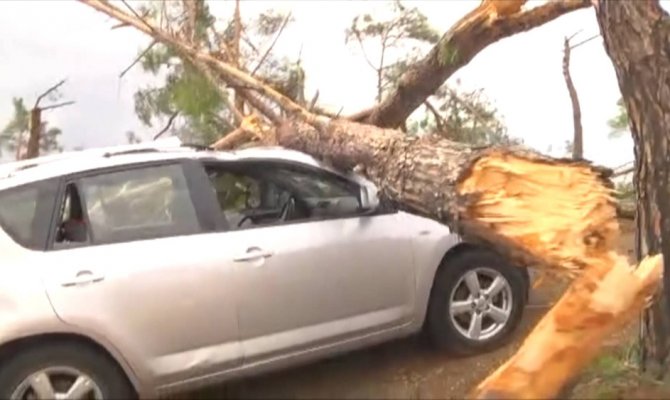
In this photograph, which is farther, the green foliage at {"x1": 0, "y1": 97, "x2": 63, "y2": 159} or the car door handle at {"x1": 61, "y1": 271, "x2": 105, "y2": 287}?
the green foliage at {"x1": 0, "y1": 97, "x2": 63, "y2": 159}

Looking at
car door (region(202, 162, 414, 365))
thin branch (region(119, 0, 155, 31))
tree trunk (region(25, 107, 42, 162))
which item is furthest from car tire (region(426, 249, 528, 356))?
thin branch (region(119, 0, 155, 31))

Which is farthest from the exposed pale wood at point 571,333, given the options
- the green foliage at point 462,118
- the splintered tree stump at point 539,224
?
the green foliage at point 462,118

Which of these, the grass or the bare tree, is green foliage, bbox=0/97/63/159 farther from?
the grass

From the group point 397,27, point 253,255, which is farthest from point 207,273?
point 397,27

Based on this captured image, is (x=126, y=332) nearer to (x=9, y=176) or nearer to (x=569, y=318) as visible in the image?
(x=9, y=176)

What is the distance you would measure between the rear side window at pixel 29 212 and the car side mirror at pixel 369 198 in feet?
4.00

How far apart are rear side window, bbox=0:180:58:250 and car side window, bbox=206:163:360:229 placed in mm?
611

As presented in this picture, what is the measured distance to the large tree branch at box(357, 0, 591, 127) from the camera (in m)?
5.39

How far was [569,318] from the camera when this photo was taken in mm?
2828

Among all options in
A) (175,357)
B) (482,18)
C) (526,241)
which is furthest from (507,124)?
(175,357)

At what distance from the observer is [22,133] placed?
534 cm

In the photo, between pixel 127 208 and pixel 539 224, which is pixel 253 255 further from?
pixel 539 224

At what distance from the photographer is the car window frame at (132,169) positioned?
3.42 m

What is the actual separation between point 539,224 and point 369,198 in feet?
3.28
